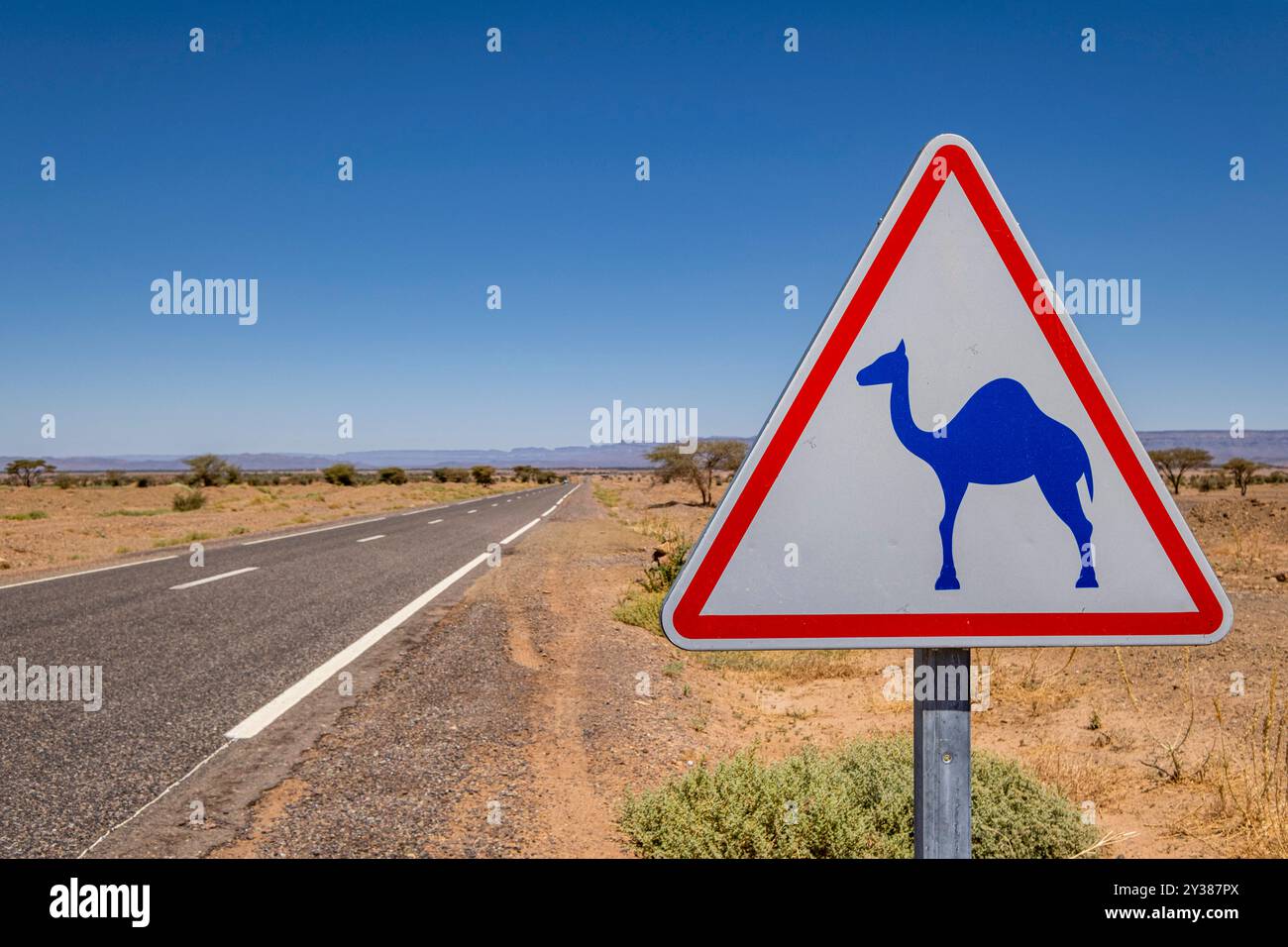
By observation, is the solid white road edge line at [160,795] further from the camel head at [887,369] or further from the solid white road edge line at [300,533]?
the solid white road edge line at [300,533]

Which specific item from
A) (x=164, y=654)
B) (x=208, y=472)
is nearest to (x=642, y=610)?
(x=164, y=654)

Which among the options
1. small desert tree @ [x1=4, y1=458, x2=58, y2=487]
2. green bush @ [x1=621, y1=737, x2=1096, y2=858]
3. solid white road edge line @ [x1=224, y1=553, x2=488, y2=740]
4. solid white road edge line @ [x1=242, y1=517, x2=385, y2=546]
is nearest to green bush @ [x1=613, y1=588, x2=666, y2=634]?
solid white road edge line @ [x1=224, y1=553, x2=488, y2=740]

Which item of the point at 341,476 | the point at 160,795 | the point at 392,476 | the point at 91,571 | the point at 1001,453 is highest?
the point at 1001,453

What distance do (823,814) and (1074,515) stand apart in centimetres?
211

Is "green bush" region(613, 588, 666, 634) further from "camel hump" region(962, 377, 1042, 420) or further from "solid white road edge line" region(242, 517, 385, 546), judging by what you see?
"solid white road edge line" region(242, 517, 385, 546)

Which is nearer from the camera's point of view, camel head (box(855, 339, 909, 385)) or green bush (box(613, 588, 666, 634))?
camel head (box(855, 339, 909, 385))

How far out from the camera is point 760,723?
5191 millimetres

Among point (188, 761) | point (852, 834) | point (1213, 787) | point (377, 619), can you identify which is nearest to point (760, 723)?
point (852, 834)

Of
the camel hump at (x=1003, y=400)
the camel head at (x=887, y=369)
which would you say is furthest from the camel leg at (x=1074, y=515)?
the camel head at (x=887, y=369)

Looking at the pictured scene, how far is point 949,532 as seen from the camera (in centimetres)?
141

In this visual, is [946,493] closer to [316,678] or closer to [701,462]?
[316,678]

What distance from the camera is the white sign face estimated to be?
4.61 feet

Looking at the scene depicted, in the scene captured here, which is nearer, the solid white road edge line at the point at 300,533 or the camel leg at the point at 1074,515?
the camel leg at the point at 1074,515

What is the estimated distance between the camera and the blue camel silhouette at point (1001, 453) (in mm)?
1408
